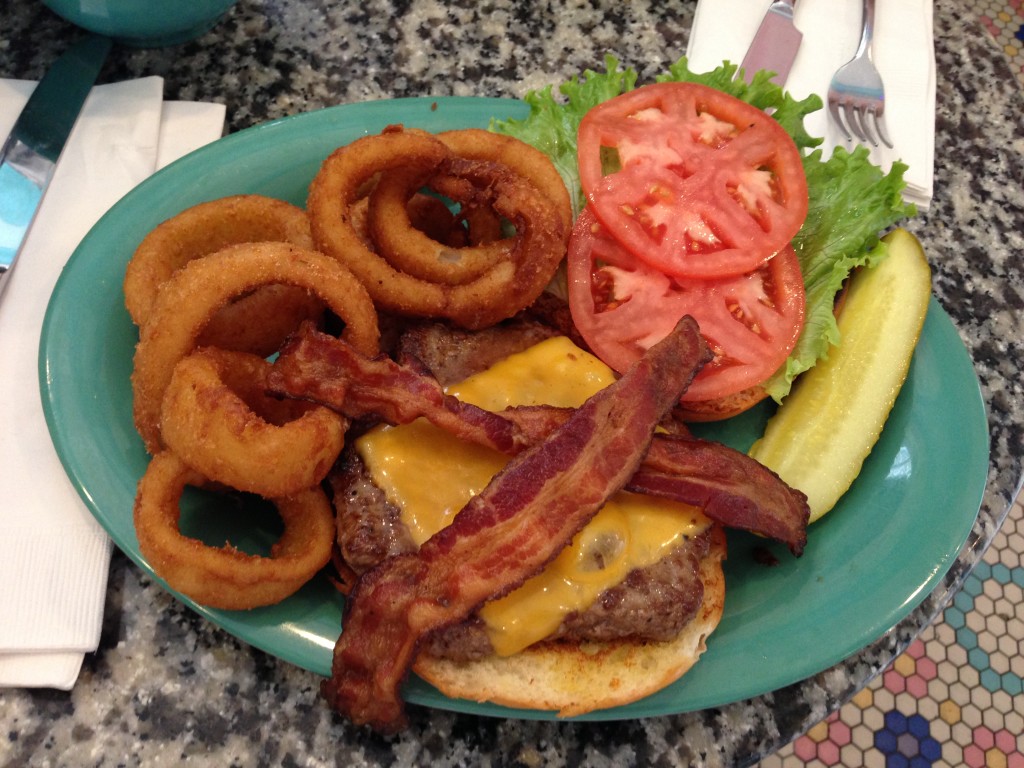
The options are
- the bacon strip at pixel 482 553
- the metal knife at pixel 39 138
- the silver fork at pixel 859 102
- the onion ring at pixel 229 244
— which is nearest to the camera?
the bacon strip at pixel 482 553

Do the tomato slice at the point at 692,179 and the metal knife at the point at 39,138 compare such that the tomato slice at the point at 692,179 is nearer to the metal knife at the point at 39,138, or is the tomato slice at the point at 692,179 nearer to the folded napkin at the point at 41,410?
the folded napkin at the point at 41,410

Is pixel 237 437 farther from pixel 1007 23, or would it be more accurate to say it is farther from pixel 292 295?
pixel 1007 23

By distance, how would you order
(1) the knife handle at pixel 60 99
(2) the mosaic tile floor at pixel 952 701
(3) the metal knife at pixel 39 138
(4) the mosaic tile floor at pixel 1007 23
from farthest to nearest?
(4) the mosaic tile floor at pixel 1007 23 → (2) the mosaic tile floor at pixel 952 701 → (1) the knife handle at pixel 60 99 → (3) the metal knife at pixel 39 138

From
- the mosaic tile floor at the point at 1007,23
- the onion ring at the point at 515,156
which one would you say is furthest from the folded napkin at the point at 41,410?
the mosaic tile floor at the point at 1007,23

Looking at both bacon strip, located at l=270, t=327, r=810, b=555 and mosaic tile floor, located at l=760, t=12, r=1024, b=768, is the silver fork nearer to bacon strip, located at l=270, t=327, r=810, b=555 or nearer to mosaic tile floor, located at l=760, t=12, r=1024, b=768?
bacon strip, located at l=270, t=327, r=810, b=555

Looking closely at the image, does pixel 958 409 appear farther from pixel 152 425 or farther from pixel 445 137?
pixel 152 425

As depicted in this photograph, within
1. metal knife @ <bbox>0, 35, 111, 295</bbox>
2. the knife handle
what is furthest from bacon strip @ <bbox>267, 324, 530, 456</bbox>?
the knife handle

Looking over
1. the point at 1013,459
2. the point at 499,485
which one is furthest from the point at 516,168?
the point at 1013,459
